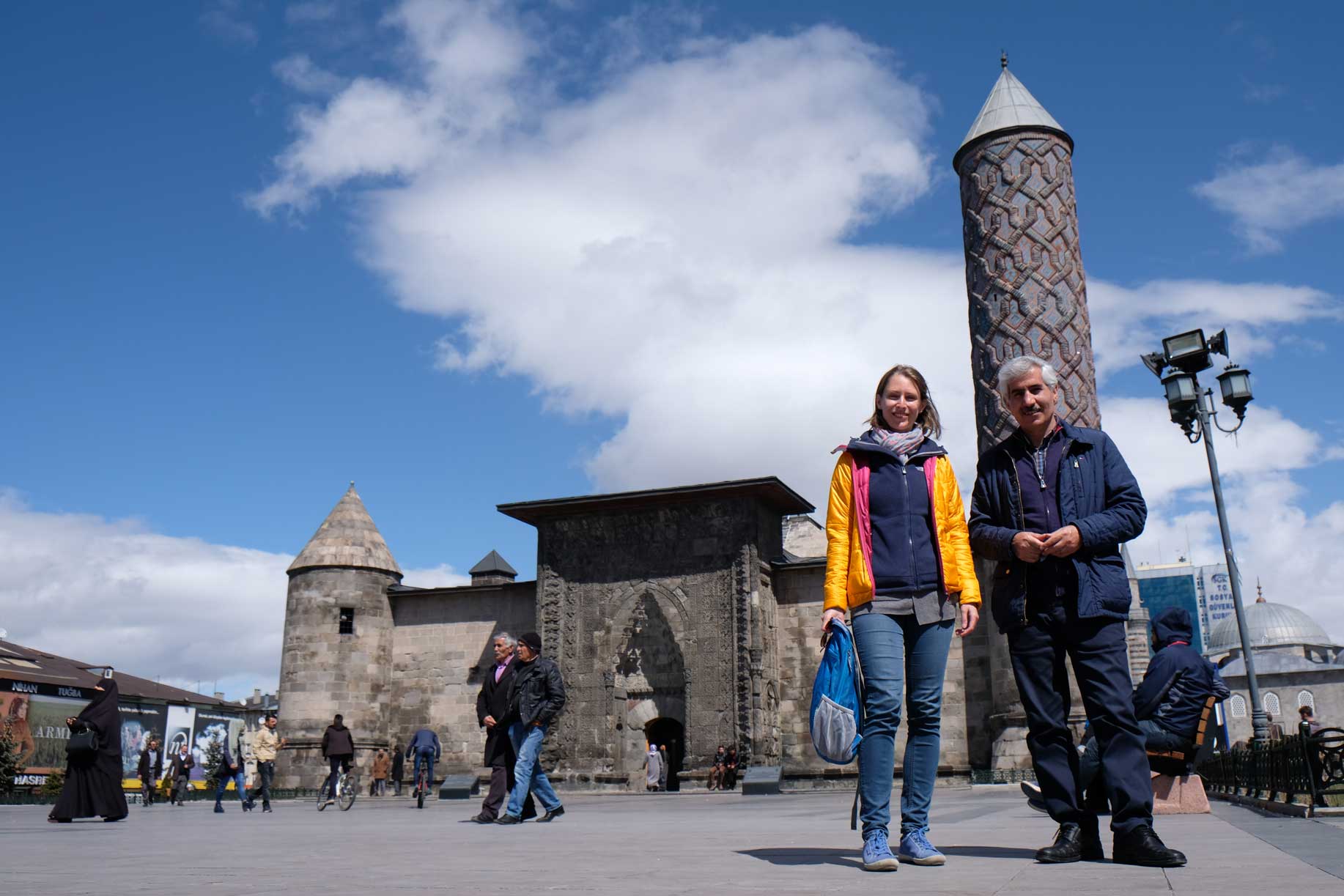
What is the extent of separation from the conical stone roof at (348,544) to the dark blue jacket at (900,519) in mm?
23078

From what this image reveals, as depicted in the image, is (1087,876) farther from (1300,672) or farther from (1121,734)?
(1300,672)

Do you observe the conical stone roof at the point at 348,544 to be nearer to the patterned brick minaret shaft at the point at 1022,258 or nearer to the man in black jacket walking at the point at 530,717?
the patterned brick minaret shaft at the point at 1022,258

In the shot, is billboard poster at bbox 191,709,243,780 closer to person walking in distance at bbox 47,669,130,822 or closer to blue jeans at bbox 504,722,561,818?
person walking in distance at bbox 47,669,130,822

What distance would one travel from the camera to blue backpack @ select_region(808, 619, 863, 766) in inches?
150

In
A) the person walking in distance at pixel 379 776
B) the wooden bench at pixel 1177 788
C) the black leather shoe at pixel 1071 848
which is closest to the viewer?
the black leather shoe at pixel 1071 848

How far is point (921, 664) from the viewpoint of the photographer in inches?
158

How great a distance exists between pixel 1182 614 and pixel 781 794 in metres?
13.3

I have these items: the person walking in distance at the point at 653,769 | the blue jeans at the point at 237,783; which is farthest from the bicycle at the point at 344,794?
the person walking in distance at the point at 653,769

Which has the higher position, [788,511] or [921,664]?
[788,511]

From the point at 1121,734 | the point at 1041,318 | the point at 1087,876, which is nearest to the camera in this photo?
the point at 1087,876

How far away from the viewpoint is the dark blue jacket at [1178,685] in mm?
6527

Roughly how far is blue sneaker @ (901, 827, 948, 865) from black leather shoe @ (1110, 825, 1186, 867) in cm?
60

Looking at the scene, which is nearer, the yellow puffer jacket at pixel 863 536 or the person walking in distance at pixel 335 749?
the yellow puffer jacket at pixel 863 536

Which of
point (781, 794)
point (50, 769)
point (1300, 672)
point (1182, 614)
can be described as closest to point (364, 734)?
point (781, 794)
